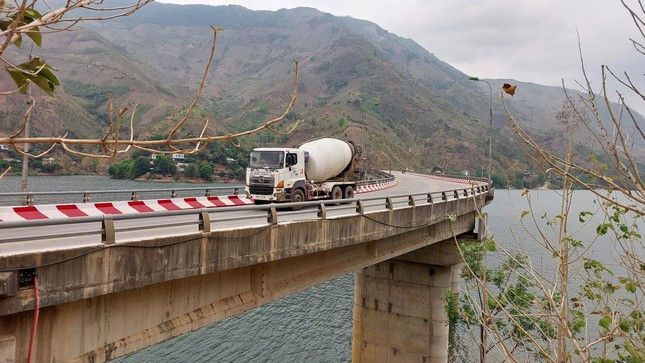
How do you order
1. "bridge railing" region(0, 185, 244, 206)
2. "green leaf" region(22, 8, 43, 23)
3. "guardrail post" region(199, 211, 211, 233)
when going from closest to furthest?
"green leaf" region(22, 8, 43, 23) → "guardrail post" region(199, 211, 211, 233) → "bridge railing" region(0, 185, 244, 206)

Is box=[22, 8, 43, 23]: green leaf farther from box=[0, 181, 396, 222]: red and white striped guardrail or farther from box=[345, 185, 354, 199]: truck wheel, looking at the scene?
box=[345, 185, 354, 199]: truck wheel

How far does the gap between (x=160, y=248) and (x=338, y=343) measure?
795 inches

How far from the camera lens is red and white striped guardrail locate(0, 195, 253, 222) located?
10.6m

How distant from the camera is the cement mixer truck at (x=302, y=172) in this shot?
16.3 metres

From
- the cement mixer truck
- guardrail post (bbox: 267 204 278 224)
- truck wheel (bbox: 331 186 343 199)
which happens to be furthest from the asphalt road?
truck wheel (bbox: 331 186 343 199)

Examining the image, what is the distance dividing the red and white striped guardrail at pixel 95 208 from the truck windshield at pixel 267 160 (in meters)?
2.11

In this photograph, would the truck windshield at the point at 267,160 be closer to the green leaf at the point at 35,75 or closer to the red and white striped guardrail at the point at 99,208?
the red and white striped guardrail at the point at 99,208

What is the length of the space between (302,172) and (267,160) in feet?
5.33

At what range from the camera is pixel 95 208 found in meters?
12.7

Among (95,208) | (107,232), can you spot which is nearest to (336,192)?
(95,208)

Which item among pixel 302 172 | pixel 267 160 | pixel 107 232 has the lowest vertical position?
pixel 107 232

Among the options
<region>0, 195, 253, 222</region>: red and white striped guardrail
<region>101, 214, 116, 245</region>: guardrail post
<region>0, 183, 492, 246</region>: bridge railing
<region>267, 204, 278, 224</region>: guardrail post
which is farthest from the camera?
<region>0, 195, 253, 222</region>: red and white striped guardrail

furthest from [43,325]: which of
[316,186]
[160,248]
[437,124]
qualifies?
[437,124]

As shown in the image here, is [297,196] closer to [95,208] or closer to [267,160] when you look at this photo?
[267,160]
